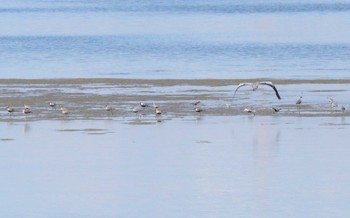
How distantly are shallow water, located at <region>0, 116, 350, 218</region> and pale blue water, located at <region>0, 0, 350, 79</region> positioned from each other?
9518 millimetres

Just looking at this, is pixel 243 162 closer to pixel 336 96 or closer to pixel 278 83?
pixel 336 96

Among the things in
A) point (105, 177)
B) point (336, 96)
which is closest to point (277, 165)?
point (105, 177)

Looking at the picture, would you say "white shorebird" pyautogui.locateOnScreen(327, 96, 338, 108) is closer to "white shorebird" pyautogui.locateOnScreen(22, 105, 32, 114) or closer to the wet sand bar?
the wet sand bar

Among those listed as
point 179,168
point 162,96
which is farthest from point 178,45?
point 179,168

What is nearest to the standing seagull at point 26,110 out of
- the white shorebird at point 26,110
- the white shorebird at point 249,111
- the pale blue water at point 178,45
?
the white shorebird at point 26,110

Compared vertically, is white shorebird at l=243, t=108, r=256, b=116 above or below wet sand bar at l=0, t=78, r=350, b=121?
below

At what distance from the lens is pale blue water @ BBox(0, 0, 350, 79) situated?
32344mm

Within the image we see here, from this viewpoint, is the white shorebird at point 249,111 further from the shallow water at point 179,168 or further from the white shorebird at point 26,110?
the white shorebird at point 26,110

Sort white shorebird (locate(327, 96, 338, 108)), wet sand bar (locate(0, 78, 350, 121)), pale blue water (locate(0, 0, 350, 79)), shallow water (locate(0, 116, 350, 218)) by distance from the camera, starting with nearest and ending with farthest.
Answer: shallow water (locate(0, 116, 350, 218)) < wet sand bar (locate(0, 78, 350, 121)) < white shorebird (locate(327, 96, 338, 108)) < pale blue water (locate(0, 0, 350, 79))

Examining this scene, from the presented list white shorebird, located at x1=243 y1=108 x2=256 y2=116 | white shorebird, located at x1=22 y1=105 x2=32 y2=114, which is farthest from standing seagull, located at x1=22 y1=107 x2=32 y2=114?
white shorebird, located at x1=243 y1=108 x2=256 y2=116

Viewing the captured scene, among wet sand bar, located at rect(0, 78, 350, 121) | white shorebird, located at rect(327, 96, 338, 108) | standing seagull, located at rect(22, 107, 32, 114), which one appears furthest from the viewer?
white shorebird, located at rect(327, 96, 338, 108)

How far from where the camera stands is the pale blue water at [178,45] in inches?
1273

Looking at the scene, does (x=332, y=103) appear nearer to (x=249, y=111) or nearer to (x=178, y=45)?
(x=249, y=111)

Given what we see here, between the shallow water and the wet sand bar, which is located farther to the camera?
the wet sand bar
